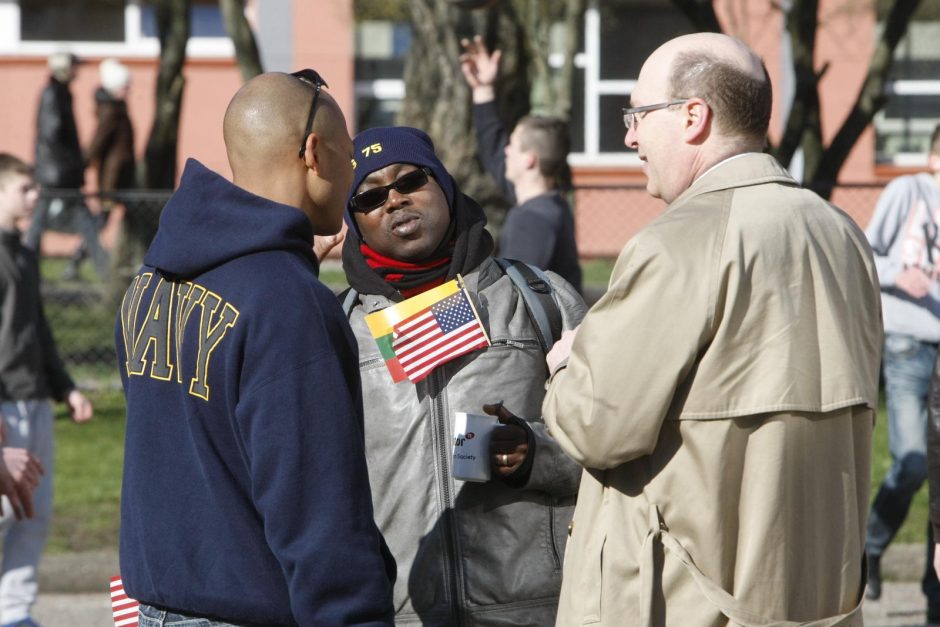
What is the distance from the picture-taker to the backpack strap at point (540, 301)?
3.62 metres

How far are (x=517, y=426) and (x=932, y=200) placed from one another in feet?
13.5

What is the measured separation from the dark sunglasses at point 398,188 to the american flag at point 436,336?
352 millimetres

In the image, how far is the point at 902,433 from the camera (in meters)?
6.82

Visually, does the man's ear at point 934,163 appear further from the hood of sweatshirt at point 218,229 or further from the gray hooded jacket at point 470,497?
the hood of sweatshirt at point 218,229

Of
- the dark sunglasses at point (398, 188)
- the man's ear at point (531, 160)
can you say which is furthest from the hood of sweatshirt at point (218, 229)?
the man's ear at point (531, 160)

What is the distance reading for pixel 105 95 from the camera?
15.5 metres

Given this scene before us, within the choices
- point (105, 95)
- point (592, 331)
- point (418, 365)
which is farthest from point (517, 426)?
point (105, 95)

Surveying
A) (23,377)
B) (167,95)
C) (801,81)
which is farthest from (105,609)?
(167,95)

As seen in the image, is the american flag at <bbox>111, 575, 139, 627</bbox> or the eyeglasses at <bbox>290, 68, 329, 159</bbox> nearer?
the eyeglasses at <bbox>290, 68, 329, 159</bbox>

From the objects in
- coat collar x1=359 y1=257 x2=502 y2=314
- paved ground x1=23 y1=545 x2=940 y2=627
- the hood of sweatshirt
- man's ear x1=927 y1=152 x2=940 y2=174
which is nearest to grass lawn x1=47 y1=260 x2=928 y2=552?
paved ground x1=23 y1=545 x2=940 y2=627

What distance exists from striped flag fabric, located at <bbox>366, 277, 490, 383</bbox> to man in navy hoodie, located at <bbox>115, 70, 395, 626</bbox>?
749mm

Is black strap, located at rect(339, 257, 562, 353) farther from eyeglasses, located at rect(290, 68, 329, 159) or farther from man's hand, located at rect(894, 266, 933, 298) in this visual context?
man's hand, located at rect(894, 266, 933, 298)

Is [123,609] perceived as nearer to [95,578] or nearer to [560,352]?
[560,352]

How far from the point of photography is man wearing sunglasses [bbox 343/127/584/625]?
3496 millimetres
